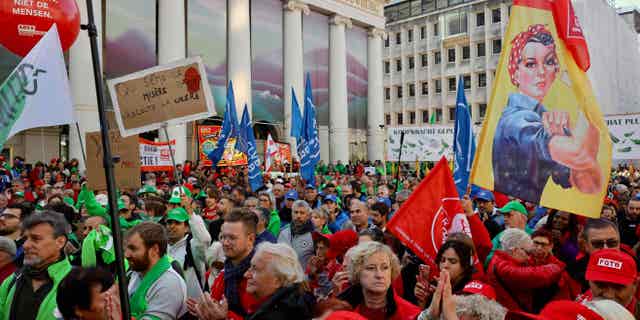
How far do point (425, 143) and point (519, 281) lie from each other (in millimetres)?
11190

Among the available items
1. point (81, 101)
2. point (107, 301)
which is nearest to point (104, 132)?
point (107, 301)

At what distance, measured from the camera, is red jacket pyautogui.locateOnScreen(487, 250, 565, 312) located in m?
3.25

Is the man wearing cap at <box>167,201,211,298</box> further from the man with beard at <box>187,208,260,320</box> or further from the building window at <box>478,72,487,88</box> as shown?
the building window at <box>478,72,487,88</box>

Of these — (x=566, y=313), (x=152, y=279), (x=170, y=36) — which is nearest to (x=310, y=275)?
(x=152, y=279)

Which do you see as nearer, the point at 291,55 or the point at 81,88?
the point at 81,88

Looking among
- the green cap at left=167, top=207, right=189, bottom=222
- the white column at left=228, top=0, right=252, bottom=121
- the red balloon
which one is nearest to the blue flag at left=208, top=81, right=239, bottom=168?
the red balloon

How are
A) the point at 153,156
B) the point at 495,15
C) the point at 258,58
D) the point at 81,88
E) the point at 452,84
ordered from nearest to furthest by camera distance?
1. the point at 153,156
2. the point at 81,88
3. the point at 258,58
4. the point at 495,15
5. the point at 452,84

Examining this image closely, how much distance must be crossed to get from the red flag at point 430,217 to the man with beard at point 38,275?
2.20 metres

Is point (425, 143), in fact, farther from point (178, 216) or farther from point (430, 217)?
point (430, 217)

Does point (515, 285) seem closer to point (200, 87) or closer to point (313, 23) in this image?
point (200, 87)

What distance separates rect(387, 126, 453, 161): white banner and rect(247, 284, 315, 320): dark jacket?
11.6m

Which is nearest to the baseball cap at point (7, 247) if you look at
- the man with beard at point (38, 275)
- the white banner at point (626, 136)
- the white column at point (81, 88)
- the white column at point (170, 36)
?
the man with beard at point (38, 275)

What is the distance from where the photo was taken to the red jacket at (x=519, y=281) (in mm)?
3254

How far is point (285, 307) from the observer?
2580 millimetres
